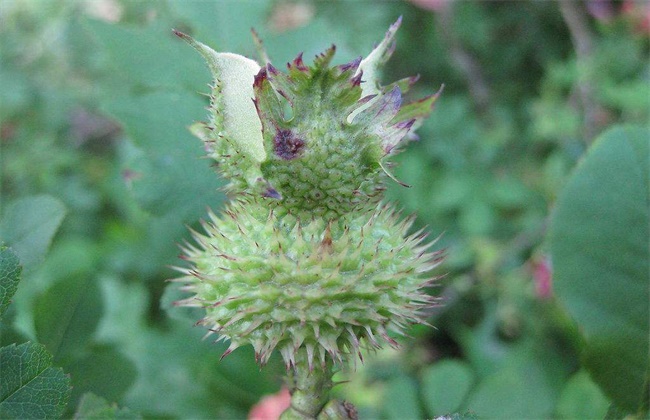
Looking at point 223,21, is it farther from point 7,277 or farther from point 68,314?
point 7,277

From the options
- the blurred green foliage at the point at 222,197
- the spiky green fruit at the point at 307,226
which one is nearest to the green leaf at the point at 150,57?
the blurred green foliage at the point at 222,197

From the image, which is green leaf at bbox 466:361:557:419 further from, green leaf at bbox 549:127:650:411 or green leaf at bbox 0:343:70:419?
green leaf at bbox 0:343:70:419

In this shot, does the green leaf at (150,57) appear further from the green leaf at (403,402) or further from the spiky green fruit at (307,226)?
the green leaf at (403,402)

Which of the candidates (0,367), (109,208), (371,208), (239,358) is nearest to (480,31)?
(109,208)

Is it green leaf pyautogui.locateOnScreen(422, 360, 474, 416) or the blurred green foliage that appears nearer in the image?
the blurred green foliage

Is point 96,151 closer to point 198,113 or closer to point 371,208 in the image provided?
point 198,113

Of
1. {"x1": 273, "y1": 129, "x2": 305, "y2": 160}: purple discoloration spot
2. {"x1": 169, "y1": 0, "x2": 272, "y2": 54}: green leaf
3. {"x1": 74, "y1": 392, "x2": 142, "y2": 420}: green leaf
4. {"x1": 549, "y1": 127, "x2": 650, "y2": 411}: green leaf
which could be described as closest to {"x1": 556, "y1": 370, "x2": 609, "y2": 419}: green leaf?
{"x1": 549, "y1": 127, "x2": 650, "y2": 411}: green leaf

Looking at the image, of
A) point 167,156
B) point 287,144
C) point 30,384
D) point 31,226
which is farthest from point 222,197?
point 30,384
